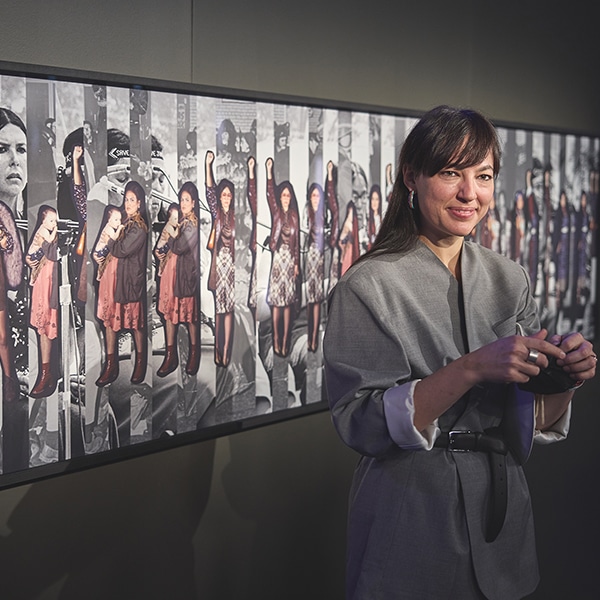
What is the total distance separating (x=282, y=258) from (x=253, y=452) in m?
0.65

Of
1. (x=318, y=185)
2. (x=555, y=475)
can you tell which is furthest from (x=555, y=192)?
(x=318, y=185)

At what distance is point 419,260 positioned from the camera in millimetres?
2152

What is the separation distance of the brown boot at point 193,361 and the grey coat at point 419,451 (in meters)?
0.71

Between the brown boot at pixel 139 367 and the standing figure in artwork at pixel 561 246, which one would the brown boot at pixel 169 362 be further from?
the standing figure in artwork at pixel 561 246

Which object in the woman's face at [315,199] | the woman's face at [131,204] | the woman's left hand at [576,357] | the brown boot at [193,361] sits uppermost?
the woman's face at [315,199]

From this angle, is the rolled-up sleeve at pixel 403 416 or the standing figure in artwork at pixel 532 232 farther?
the standing figure in artwork at pixel 532 232

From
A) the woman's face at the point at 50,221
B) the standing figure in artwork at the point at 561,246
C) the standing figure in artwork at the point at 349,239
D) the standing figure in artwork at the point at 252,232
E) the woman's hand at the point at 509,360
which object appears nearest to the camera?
the woman's hand at the point at 509,360

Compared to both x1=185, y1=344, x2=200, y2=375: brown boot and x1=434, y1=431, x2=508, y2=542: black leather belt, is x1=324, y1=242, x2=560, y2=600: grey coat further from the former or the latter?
x1=185, y1=344, x2=200, y2=375: brown boot

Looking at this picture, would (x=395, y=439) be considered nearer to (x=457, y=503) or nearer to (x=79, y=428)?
(x=457, y=503)

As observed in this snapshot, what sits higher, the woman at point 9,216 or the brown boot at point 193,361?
the woman at point 9,216

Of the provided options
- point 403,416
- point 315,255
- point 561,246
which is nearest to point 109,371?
point 403,416

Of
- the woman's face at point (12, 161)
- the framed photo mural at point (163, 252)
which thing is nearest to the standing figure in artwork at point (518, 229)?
the framed photo mural at point (163, 252)

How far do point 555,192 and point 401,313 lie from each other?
283 centimetres

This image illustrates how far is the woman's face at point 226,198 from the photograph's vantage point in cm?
280
